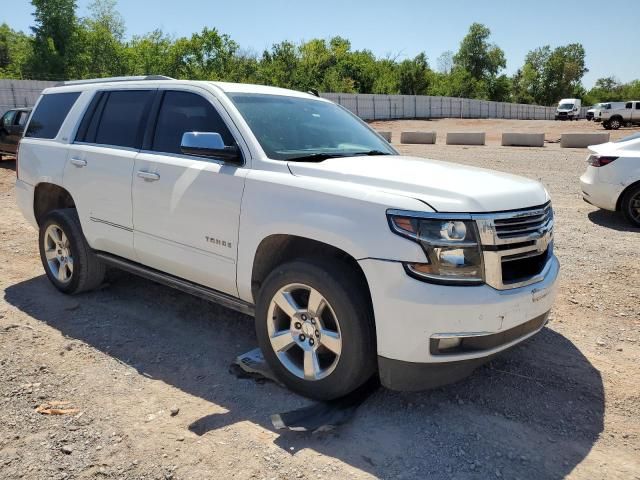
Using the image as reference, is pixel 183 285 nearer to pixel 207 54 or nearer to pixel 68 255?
pixel 68 255

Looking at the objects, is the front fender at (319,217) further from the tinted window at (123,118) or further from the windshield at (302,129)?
the tinted window at (123,118)

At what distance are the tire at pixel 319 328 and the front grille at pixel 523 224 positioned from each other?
83 cm

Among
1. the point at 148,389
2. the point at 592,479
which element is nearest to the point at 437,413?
the point at 592,479

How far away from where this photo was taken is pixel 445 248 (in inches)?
110

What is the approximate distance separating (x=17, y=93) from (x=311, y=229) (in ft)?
83.9

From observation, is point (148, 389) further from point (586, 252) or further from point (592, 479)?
point (586, 252)

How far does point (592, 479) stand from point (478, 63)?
103 m

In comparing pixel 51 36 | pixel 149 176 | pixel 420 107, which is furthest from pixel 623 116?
pixel 51 36

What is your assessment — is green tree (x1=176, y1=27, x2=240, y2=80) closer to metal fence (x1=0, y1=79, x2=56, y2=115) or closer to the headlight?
metal fence (x1=0, y1=79, x2=56, y2=115)

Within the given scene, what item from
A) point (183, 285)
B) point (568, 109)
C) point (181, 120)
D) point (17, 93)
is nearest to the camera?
point (183, 285)

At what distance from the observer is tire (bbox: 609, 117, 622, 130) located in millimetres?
39275

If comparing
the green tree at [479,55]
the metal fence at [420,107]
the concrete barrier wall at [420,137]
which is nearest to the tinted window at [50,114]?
the concrete barrier wall at [420,137]

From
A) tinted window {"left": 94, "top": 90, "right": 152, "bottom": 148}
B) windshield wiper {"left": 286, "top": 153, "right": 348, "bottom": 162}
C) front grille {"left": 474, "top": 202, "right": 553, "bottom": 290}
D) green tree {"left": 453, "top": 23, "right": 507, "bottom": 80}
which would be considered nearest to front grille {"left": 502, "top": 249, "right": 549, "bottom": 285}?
front grille {"left": 474, "top": 202, "right": 553, "bottom": 290}

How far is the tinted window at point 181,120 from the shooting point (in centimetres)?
→ 390
